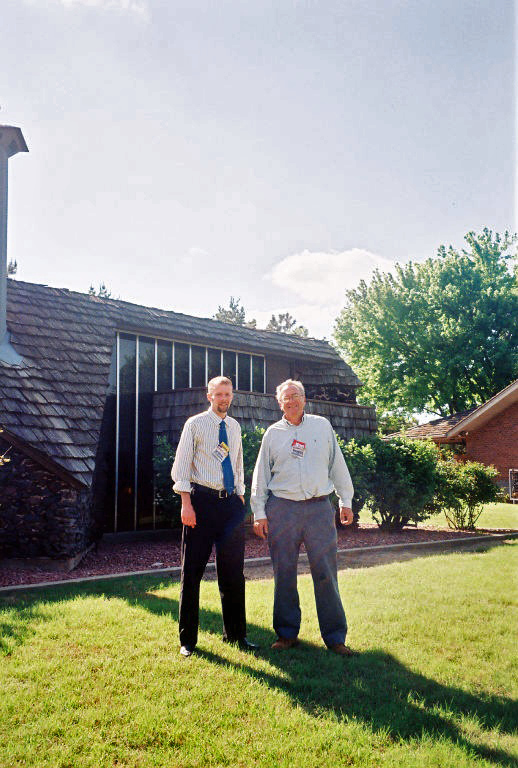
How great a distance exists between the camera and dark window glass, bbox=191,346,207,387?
14.9 meters

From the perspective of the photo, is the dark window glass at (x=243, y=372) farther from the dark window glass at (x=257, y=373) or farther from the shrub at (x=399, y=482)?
the shrub at (x=399, y=482)

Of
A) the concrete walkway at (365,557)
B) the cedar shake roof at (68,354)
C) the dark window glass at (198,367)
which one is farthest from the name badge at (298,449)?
the dark window glass at (198,367)

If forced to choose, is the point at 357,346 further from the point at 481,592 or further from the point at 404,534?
the point at 481,592

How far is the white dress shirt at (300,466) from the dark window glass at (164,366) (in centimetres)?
890

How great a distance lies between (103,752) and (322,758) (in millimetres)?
1085

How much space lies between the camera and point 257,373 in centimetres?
1634

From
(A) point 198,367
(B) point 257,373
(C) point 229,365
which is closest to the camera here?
(A) point 198,367

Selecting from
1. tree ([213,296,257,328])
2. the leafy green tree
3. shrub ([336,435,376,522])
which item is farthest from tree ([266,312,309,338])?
shrub ([336,435,376,522])

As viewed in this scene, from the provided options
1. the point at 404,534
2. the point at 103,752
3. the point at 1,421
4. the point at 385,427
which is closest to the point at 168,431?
the point at 1,421

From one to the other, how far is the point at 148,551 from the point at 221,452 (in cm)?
623

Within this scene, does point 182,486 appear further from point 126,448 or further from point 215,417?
point 126,448

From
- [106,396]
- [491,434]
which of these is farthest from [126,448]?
[491,434]

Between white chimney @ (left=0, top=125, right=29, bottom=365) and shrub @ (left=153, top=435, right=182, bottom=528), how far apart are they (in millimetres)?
3111

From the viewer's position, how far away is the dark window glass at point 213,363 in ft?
50.1
